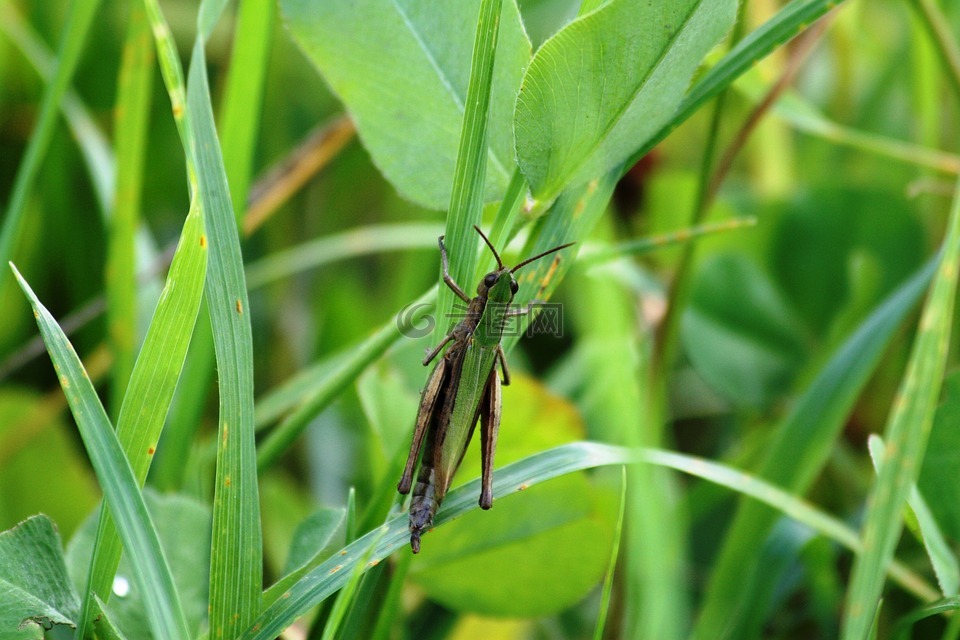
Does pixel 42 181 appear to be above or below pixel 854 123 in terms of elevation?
above

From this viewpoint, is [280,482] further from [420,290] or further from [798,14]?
[798,14]

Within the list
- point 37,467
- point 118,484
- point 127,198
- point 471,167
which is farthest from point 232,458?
point 37,467

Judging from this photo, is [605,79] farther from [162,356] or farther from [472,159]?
[162,356]

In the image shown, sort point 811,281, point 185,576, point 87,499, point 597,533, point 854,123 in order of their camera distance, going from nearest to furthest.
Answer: point 185,576 → point 597,533 → point 87,499 → point 811,281 → point 854,123

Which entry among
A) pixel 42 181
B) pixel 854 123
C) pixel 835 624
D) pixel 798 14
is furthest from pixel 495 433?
pixel 854 123

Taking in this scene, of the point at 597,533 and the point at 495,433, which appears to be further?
the point at 597,533

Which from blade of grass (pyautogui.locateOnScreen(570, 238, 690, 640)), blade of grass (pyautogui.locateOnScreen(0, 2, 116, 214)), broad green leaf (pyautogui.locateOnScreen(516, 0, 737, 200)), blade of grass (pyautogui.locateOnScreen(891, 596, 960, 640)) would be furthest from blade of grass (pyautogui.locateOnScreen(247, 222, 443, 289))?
blade of grass (pyautogui.locateOnScreen(891, 596, 960, 640))

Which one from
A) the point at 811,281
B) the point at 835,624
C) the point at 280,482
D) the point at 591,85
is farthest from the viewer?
the point at 811,281

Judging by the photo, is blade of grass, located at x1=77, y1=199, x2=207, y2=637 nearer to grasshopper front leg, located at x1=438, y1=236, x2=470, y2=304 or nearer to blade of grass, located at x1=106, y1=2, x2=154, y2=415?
grasshopper front leg, located at x1=438, y1=236, x2=470, y2=304
